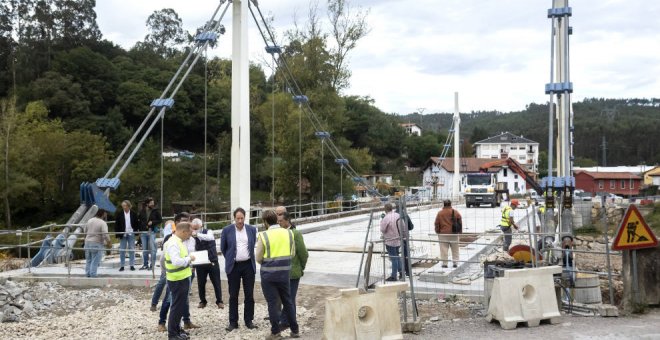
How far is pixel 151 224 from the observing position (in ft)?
42.9

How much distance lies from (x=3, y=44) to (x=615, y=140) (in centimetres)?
10787

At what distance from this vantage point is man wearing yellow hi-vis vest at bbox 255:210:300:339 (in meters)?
7.79

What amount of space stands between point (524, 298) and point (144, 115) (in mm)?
56972

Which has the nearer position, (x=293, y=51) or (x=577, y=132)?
(x=293, y=51)

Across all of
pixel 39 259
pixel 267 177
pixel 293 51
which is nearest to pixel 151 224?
pixel 39 259

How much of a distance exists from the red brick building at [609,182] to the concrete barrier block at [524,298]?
82238 millimetres

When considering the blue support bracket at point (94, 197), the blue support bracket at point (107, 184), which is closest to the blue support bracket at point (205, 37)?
the blue support bracket at point (107, 184)

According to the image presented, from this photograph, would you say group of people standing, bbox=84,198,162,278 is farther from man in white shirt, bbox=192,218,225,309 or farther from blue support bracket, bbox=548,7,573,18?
blue support bracket, bbox=548,7,573,18

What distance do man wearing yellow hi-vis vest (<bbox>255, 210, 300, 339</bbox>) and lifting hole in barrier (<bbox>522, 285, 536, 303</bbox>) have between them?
10.5ft

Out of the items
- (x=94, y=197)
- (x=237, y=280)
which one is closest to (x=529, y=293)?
(x=237, y=280)

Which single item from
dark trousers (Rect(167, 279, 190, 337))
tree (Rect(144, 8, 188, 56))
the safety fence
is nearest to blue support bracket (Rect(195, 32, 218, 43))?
the safety fence

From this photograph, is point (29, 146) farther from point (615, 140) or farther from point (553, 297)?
point (615, 140)

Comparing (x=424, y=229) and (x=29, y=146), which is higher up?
(x=29, y=146)

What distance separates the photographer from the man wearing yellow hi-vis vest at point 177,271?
25.6ft
